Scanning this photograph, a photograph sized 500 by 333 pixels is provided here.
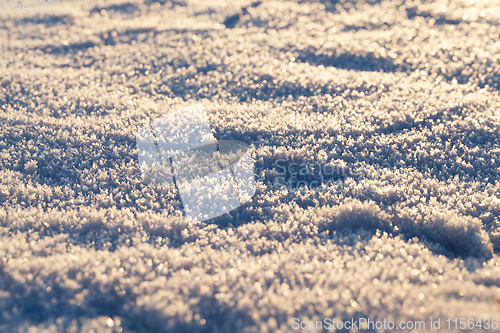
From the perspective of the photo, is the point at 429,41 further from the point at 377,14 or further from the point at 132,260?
the point at 132,260

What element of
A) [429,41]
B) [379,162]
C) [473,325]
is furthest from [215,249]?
[429,41]

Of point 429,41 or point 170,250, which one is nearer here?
point 170,250

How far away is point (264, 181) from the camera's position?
661cm

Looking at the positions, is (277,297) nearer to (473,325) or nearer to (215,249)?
(215,249)

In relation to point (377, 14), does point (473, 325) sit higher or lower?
lower

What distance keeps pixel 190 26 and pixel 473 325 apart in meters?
14.6

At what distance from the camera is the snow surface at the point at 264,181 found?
13.2 feet

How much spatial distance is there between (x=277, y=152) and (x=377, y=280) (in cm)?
352

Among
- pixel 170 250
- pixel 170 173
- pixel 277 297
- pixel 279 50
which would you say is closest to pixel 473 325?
pixel 277 297

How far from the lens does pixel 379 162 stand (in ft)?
23.0

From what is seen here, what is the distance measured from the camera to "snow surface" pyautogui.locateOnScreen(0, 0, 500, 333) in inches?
158

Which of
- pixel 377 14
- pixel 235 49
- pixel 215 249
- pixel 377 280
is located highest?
pixel 377 14

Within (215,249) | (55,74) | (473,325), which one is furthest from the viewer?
(55,74)

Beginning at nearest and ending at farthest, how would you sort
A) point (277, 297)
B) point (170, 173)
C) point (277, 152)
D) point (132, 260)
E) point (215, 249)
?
point (277, 297) → point (132, 260) → point (215, 249) → point (170, 173) → point (277, 152)
